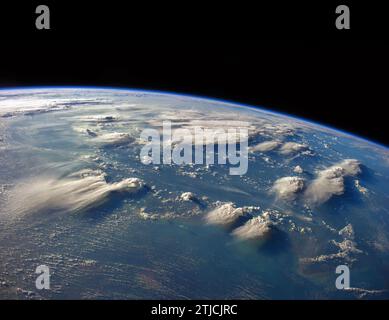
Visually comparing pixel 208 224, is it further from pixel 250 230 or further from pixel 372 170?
pixel 372 170

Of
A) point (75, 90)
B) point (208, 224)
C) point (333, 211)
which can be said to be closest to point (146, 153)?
point (208, 224)

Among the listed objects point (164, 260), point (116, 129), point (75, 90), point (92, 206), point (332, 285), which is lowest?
point (332, 285)

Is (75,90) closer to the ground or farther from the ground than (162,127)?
Result: farther from the ground

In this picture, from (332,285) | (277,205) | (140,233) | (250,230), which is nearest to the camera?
(332,285)

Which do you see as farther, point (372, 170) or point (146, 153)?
point (372, 170)

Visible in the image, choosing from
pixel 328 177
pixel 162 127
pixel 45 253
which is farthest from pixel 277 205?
pixel 162 127

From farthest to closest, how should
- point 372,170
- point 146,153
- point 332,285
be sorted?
point 372,170
point 146,153
point 332,285

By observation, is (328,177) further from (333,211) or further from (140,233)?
(140,233)
